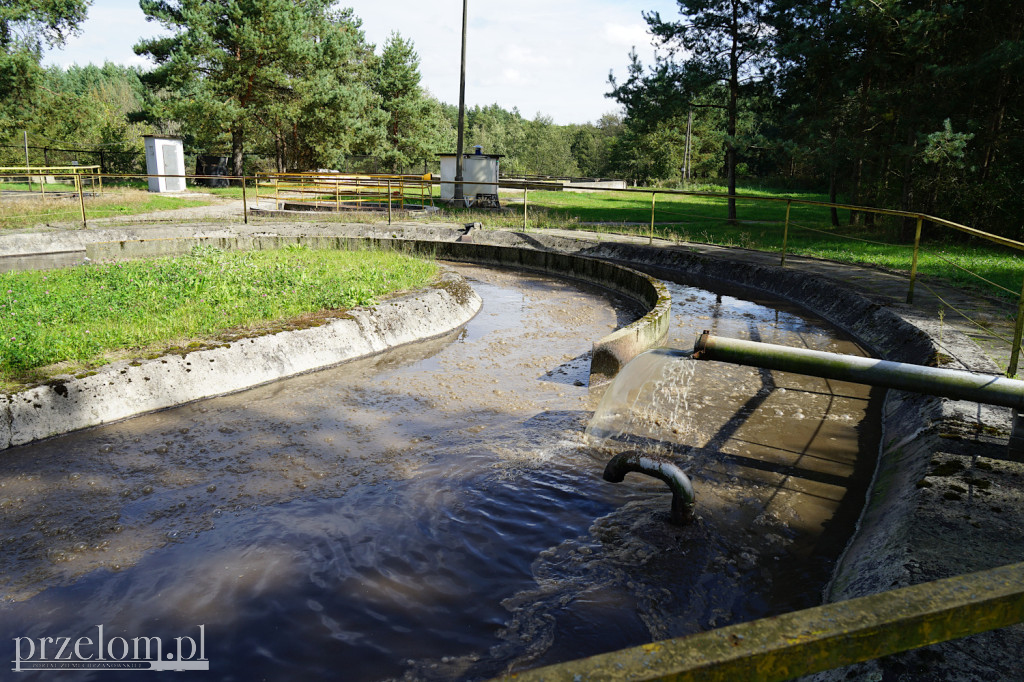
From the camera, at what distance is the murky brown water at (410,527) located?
11.9 ft

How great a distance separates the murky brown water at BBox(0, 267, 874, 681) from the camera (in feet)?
11.9

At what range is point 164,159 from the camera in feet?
105

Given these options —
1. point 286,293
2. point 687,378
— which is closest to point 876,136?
point 687,378

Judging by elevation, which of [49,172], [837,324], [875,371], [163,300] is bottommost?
[837,324]

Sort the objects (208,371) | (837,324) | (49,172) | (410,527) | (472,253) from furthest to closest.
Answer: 1. (49,172)
2. (472,253)
3. (837,324)
4. (208,371)
5. (410,527)

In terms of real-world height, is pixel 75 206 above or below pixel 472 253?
above

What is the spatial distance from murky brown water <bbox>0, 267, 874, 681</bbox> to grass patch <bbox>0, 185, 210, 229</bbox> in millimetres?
15485

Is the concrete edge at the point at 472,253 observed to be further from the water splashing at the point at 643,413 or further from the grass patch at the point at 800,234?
the grass patch at the point at 800,234

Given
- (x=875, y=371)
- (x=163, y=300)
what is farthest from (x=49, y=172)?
(x=875, y=371)

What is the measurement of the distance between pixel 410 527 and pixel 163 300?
586 centimetres

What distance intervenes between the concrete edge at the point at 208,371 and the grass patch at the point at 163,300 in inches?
10.6

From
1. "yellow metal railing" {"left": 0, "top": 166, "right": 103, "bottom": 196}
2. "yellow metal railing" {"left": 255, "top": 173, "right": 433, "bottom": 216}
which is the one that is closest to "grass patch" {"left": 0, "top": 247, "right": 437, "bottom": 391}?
"yellow metal railing" {"left": 0, "top": 166, "right": 103, "bottom": 196}

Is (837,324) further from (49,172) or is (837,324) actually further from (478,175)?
(49,172)

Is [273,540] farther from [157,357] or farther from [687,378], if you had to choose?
[687,378]
